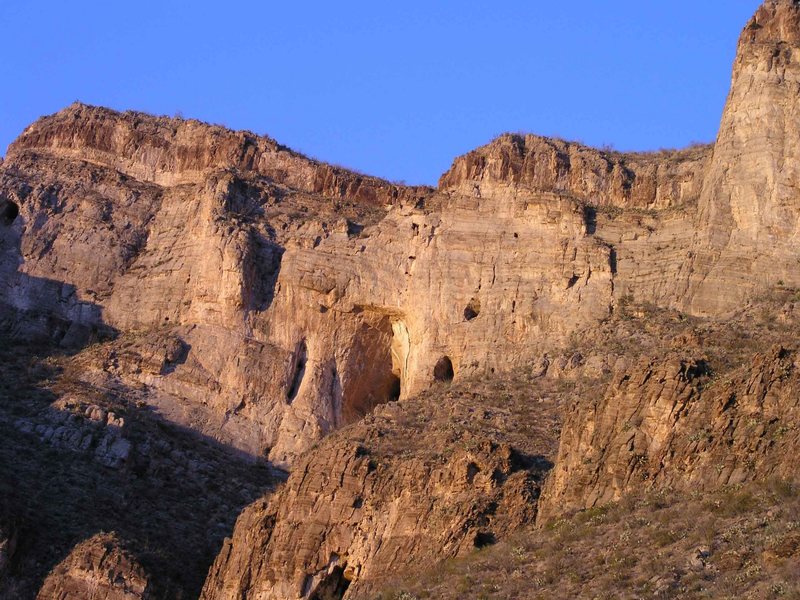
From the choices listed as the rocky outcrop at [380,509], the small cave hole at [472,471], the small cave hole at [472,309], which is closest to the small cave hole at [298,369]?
the small cave hole at [472,309]

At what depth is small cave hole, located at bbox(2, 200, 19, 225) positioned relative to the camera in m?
76.0

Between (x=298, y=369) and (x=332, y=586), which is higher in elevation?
(x=298, y=369)

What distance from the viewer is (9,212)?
251ft

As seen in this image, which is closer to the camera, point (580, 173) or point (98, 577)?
point (98, 577)

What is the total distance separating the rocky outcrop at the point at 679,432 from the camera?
46.0m

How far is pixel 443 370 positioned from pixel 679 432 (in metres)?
20.6

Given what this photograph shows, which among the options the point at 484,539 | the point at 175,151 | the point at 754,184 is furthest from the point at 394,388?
the point at 484,539

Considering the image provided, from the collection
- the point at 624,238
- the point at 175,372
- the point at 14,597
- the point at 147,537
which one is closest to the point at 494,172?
the point at 624,238

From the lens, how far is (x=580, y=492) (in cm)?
4872

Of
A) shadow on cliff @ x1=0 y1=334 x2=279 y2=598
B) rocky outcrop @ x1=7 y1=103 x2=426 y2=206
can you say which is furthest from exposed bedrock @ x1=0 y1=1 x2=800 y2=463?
shadow on cliff @ x1=0 y1=334 x2=279 y2=598

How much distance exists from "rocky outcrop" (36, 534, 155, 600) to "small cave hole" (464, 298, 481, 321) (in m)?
16.8

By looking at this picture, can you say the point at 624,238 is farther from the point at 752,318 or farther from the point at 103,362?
the point at 103,362

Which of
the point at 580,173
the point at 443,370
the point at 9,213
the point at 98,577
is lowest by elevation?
the point at 98,577

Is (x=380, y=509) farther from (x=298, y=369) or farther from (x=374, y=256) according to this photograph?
(x=374, y=256)
